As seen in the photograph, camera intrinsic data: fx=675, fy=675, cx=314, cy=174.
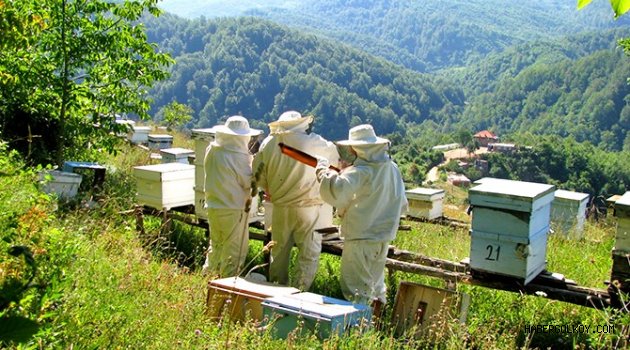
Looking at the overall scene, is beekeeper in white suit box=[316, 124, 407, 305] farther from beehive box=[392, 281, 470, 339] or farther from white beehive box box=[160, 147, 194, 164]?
white beehive box box=[160, 147, 194, 164]

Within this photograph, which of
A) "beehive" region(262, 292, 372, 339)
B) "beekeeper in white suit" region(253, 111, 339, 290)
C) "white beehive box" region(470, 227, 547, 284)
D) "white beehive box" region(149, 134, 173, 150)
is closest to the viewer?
"beehive" region(262, 292, 372, 339)

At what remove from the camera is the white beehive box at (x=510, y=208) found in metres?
5.19

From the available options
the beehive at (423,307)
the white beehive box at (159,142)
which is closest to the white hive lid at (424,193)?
the beehive at (423,307)

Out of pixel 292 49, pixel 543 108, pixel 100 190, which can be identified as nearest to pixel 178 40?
pixel 292 49

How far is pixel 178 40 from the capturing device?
168 m

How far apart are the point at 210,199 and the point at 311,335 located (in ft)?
10.2

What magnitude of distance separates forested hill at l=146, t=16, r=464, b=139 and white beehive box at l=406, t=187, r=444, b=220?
112 metres

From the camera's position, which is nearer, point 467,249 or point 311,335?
point 311,335

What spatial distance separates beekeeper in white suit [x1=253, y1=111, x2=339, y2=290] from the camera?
22.5 ft

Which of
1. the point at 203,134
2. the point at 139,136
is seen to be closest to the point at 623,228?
the point at 203,134

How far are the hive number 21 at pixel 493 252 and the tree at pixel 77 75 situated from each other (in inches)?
259

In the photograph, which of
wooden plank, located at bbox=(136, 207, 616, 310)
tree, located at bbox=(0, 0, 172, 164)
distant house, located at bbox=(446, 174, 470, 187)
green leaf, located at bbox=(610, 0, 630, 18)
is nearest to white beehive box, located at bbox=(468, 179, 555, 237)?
wooden plank, located at bbox=(136, 207, 616, 310)

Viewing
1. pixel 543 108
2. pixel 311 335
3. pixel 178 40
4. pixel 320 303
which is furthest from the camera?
pixel 178 40

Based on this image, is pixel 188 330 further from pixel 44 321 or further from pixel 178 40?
pixel 178 40
